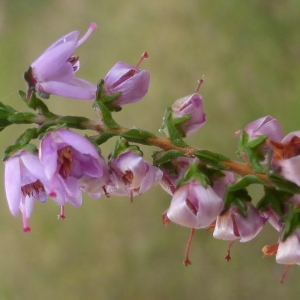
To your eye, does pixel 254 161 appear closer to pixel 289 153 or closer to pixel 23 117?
pixel 289 153

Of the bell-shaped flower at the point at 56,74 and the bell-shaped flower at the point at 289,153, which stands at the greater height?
the bell-shaped flower at the point at 56,74

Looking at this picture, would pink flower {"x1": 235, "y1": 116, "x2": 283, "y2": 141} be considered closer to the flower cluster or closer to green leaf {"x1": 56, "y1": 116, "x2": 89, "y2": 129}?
the flower cluster

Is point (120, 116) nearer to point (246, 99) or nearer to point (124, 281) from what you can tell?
point (246, 99)

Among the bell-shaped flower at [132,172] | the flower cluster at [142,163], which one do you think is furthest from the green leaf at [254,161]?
the bell-shaped flower at [132,172]

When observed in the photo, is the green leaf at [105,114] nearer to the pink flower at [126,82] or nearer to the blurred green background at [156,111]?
the pink flower at [126,82]

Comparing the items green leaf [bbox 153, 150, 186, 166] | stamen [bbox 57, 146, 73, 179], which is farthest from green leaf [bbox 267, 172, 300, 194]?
stamen [bbox 57, 146, 73, 179]

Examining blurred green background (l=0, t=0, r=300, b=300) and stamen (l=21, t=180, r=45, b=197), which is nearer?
stamen (l=21, t=180, r=45, b=197)
